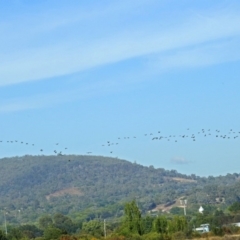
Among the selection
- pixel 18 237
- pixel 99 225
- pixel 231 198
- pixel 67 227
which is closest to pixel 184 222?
pixel 18 237

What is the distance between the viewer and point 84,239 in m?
68.2

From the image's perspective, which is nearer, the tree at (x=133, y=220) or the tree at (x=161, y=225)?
the tree at (x=133, y=220)

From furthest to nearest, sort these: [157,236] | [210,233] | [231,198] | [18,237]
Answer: [231,198], [18,237], [210,233], [157,236]

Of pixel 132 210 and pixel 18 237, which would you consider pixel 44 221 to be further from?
pixel 132 210

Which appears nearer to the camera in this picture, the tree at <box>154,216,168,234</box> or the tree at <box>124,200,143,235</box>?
the tree at <box>124,200,143,235</box>

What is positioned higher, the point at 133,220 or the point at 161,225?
the point at 133,220

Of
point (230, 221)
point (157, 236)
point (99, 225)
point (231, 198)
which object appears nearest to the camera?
point (157, 236)

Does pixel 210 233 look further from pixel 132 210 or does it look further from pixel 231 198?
pixel 231 198

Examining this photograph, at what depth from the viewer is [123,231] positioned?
7406cm

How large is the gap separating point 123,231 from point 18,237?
60.5 feet

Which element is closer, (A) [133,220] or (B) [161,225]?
(A) [133,220]

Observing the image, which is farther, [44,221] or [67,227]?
[44,221]

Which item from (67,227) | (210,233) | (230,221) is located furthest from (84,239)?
(67,227)

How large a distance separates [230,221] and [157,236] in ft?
91.5
